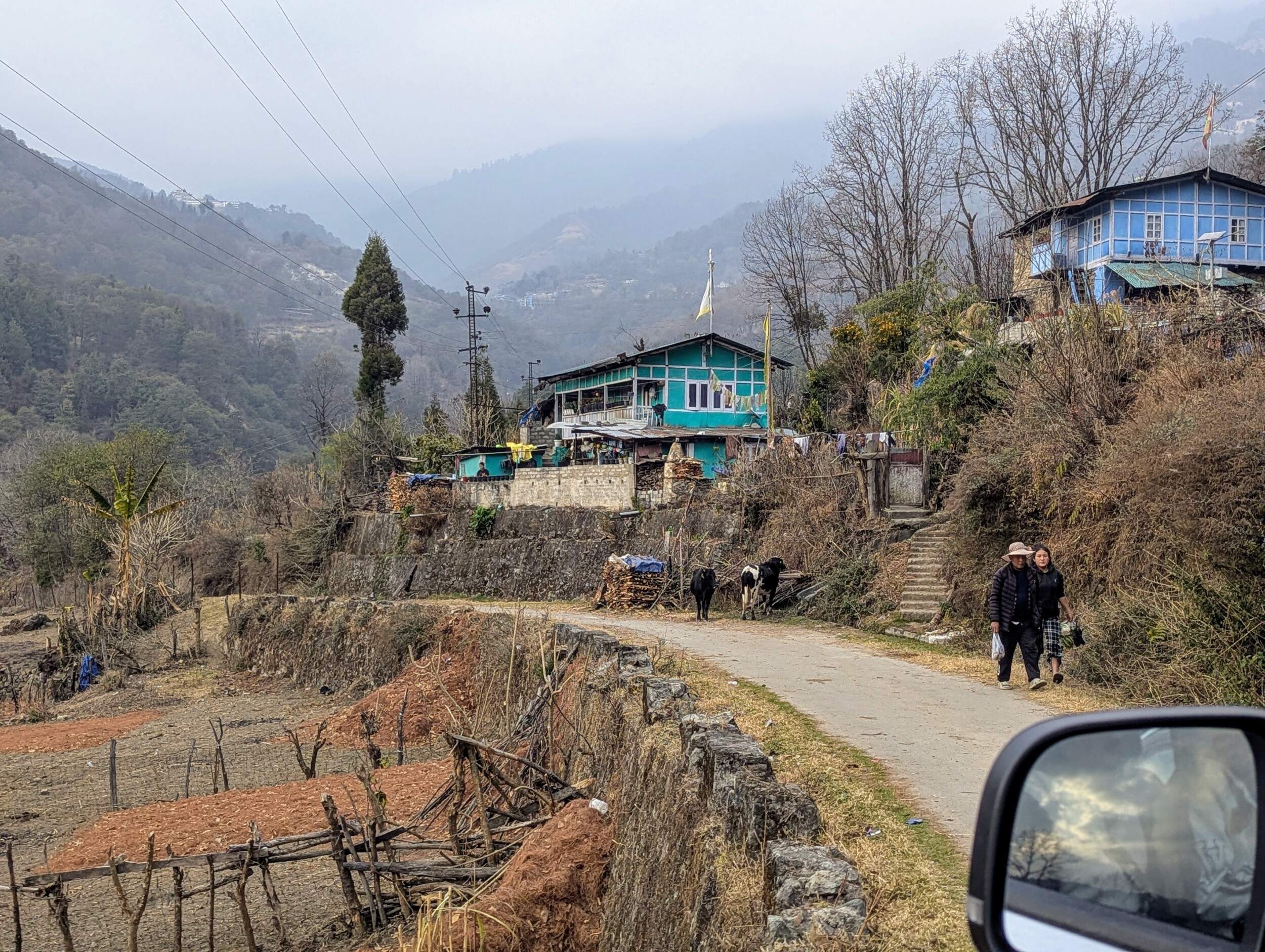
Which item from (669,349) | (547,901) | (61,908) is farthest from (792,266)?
(61,908)

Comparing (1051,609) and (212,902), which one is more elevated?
(1051,609)

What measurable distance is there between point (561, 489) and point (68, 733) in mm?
15881

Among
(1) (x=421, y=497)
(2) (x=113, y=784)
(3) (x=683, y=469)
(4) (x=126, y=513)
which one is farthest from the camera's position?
(1) (x=421, y=497)

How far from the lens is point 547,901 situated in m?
9.26

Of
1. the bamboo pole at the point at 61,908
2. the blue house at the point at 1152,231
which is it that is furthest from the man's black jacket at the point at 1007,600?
the blue house at the point at 1152,231

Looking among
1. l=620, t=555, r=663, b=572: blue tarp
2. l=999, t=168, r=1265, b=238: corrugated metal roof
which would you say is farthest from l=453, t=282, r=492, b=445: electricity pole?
l=620, t=555, r=663, b=572: blue tarp

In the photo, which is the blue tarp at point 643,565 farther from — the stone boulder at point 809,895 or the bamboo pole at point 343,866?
the stone boulder at point 809,895

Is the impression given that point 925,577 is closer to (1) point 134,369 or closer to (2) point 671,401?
(2) point 671,401

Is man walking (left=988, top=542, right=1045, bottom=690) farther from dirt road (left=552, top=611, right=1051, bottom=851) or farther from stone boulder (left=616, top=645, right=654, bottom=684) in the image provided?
stone boulder (left=616, top=645, right=654, bottom=684)

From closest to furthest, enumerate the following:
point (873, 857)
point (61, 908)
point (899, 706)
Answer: point (873, 857) → point (61, 908) → point (899, 706)

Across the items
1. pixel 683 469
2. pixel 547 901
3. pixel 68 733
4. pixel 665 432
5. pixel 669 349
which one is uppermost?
pixel 669 349

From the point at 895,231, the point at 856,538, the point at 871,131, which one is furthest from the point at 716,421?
the point at 856,538

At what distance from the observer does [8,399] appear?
9488 centimetres

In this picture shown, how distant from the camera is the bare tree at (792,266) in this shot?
1971 inches
